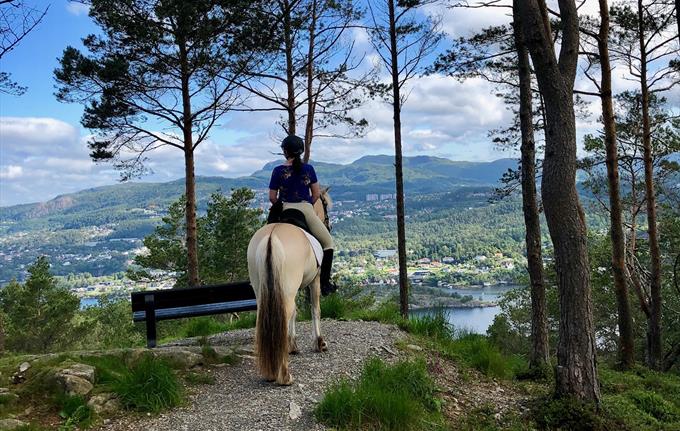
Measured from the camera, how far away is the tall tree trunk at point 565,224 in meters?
4.75

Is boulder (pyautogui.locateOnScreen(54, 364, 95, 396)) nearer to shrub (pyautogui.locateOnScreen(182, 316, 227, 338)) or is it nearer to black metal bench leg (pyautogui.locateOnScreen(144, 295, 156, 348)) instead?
black metal bench leg (pyautogui.locateOnScreen(144, 295, 156, 348))

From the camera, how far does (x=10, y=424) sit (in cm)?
395

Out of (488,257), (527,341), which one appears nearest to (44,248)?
(488,257)

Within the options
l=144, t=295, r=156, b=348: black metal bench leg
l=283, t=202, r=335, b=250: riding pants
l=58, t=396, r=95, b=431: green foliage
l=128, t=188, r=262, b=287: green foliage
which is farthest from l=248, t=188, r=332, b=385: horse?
l=128, t=188, r=262, b=287: green foliage

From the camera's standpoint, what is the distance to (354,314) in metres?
9.16

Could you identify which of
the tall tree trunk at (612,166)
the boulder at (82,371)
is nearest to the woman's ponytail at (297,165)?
the boulder at (82,371)

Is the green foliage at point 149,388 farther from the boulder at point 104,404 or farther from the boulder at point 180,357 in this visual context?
the boulder at point 180,357

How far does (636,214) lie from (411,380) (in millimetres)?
13480

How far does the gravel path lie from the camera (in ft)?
13.8

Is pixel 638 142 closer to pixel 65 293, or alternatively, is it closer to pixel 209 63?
pixel 209 63

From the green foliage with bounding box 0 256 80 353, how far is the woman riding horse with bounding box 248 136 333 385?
2658 centimetres

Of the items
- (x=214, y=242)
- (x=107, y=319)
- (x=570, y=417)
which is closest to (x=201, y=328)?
(x=570, y=417)

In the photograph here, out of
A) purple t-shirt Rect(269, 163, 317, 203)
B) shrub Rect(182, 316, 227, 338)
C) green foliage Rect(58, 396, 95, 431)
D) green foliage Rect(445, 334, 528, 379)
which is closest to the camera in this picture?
green foliage Rect(58, 396, 95, 431)

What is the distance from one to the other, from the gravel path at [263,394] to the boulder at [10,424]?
1.99ft
